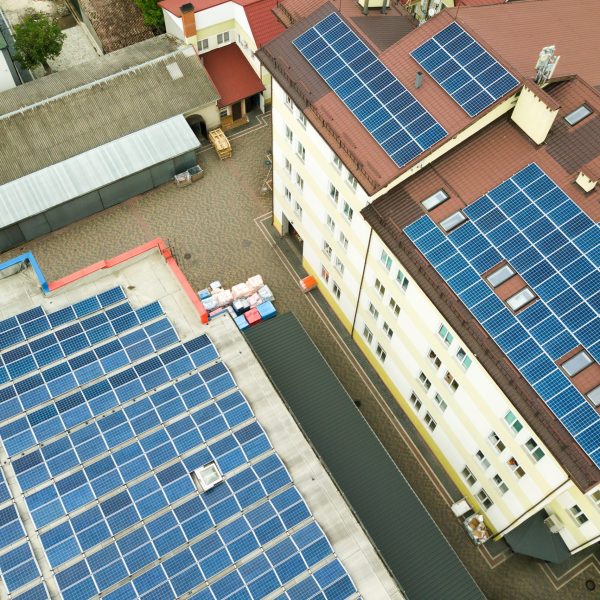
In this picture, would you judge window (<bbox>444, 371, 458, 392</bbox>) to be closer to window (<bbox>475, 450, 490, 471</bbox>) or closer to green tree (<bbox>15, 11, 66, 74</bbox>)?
window (<bbox>475, 450, 490, 471</bbox>)

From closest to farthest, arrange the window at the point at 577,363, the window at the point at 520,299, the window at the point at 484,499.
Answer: the window at the point at 577,363 < the window at the point at 520,299 < the window at the point at 484,499

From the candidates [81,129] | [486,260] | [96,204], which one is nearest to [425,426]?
[486,260]

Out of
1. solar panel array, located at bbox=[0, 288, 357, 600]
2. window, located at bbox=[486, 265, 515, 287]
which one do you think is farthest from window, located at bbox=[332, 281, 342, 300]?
window, located at bbox=[486, 265, 515, 287]

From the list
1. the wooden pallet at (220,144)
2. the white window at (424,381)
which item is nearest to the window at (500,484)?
the white window at (424,381)

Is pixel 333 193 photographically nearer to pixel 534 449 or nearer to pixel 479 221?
pixel 479 221

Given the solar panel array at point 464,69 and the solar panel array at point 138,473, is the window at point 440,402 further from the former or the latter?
the solar panel array at point 464,69

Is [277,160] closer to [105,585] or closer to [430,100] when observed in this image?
[430,100]
